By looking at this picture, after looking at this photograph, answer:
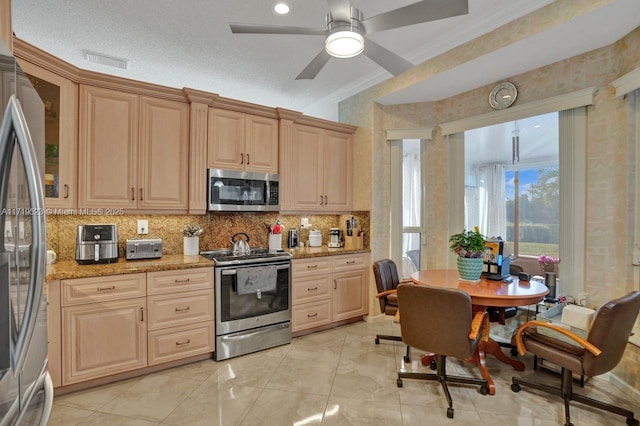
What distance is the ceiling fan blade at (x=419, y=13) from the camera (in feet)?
5.70

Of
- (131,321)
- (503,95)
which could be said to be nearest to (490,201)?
(503,95)

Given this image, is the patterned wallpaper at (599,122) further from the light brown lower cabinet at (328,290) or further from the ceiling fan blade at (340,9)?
the light brown lower cabinet at (328,290)

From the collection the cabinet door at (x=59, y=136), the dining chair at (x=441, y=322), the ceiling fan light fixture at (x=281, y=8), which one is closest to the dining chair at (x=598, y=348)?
the dining chair at (x=441, y=322)

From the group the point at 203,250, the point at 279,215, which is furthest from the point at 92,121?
the point at 279,215

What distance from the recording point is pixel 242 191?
3504 millimetres

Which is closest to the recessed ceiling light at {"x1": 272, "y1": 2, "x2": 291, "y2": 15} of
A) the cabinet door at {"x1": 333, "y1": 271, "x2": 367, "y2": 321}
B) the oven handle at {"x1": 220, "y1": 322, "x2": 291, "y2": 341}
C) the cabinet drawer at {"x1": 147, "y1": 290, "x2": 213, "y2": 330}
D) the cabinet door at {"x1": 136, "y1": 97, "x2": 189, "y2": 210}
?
the cabinet door at {"x1": 136, "y1": 97, "x2": 189, "y2": 210}

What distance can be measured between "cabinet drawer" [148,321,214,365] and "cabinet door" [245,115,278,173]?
171 centimetres

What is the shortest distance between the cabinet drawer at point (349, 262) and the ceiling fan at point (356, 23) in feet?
7.55

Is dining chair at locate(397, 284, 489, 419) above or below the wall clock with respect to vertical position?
below

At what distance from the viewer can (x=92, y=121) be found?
2.76 m

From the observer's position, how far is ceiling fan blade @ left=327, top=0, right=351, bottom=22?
183 centimetres

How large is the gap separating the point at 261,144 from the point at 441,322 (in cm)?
258

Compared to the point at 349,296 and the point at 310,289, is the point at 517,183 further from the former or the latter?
the point at 310,289

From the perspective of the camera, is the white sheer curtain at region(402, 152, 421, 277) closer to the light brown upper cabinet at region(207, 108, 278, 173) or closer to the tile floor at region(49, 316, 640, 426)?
the tile floor at region(49, 316, 640, 426)
